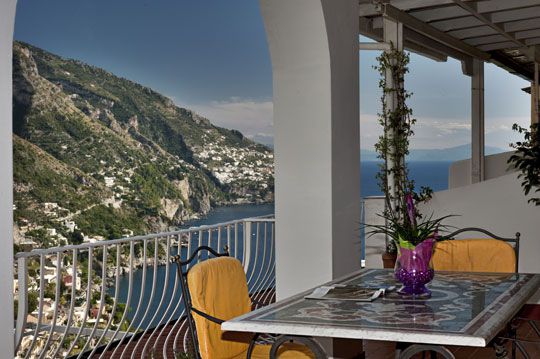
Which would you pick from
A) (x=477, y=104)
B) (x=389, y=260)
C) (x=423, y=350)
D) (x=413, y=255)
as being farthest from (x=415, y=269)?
(x=477, y=104)

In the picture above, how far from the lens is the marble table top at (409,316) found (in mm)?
2264

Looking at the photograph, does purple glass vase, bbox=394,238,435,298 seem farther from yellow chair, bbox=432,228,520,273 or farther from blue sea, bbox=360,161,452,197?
blue sea, bbox=360,161,452,197

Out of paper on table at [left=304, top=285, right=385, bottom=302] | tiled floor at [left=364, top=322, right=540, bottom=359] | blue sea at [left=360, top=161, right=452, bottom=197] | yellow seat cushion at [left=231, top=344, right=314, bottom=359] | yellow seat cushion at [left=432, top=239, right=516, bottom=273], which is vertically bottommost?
tiled floor at [left=364, top=322, right=540, bottom=359]

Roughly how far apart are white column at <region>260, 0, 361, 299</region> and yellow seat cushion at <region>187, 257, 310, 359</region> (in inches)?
49.3

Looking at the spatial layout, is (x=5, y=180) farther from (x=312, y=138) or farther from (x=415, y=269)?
(x=312, y=138)

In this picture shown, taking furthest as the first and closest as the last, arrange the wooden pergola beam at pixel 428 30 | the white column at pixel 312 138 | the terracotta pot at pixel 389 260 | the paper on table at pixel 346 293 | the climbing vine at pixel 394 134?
the climbing vine at pixel 394 134
the wooden pergola beam at pixel 428 30
the terracotta pot at pixel 389 260
the white column at pixel 312 138
the paper on table at pixel 346 293

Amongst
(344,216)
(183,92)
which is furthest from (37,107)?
(344,216)

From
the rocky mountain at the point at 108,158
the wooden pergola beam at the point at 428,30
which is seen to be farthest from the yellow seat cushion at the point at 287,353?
the rocky mountain at the point at 108,158

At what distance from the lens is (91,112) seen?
15.9 m

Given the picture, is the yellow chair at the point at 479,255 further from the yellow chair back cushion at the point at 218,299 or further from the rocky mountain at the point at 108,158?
the rocky mountain at the point at 108,158

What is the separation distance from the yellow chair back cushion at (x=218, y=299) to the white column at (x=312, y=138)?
1.25m

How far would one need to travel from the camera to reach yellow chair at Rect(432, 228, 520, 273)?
3.86 m

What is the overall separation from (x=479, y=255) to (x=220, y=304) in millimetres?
1572

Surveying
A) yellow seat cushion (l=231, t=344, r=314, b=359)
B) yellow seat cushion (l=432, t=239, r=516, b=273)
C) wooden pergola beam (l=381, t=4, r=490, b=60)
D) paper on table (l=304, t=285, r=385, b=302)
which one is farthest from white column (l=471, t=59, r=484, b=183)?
yellow seat cushion (l=231, t=344, r=314, b=359)
